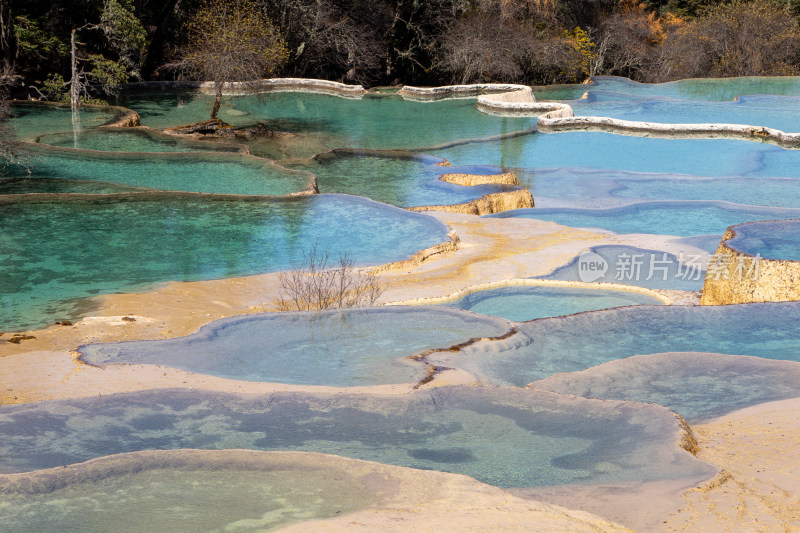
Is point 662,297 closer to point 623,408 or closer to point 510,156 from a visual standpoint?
point 623,408

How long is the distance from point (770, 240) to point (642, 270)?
4.74 feet

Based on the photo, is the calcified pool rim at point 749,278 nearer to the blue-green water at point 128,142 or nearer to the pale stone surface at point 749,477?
the pale stone surface at point 749,477

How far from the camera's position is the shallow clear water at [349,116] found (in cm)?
1820

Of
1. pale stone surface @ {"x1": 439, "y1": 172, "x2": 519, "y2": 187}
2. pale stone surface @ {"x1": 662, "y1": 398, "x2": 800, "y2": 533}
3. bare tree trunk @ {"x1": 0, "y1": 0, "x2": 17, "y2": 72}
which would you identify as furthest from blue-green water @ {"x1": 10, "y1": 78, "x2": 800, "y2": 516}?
bare tree trunk @ {"x1": 0, "y1": 0, "x2": 17, "y2": 72}

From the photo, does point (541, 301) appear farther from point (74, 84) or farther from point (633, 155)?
point (74, 84)

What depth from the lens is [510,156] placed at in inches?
651

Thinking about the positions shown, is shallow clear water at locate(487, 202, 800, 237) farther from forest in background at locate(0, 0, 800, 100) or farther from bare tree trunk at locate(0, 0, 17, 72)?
bare tree trunk at locate(0, 0, 17, 72)

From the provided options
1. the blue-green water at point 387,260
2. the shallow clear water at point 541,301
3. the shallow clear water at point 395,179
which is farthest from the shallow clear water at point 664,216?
the shallow clear water at point 541,301

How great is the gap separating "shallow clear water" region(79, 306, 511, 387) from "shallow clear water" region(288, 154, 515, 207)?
5.45 metres

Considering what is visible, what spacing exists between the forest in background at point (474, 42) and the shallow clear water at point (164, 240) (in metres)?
10.7

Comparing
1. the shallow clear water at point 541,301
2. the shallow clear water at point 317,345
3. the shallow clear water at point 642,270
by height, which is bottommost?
the shallow clear water at point 541,301

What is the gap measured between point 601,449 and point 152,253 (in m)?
6.55

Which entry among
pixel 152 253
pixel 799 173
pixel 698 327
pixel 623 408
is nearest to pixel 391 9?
pixel 799 173

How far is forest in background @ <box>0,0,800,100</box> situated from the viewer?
2312 cm
